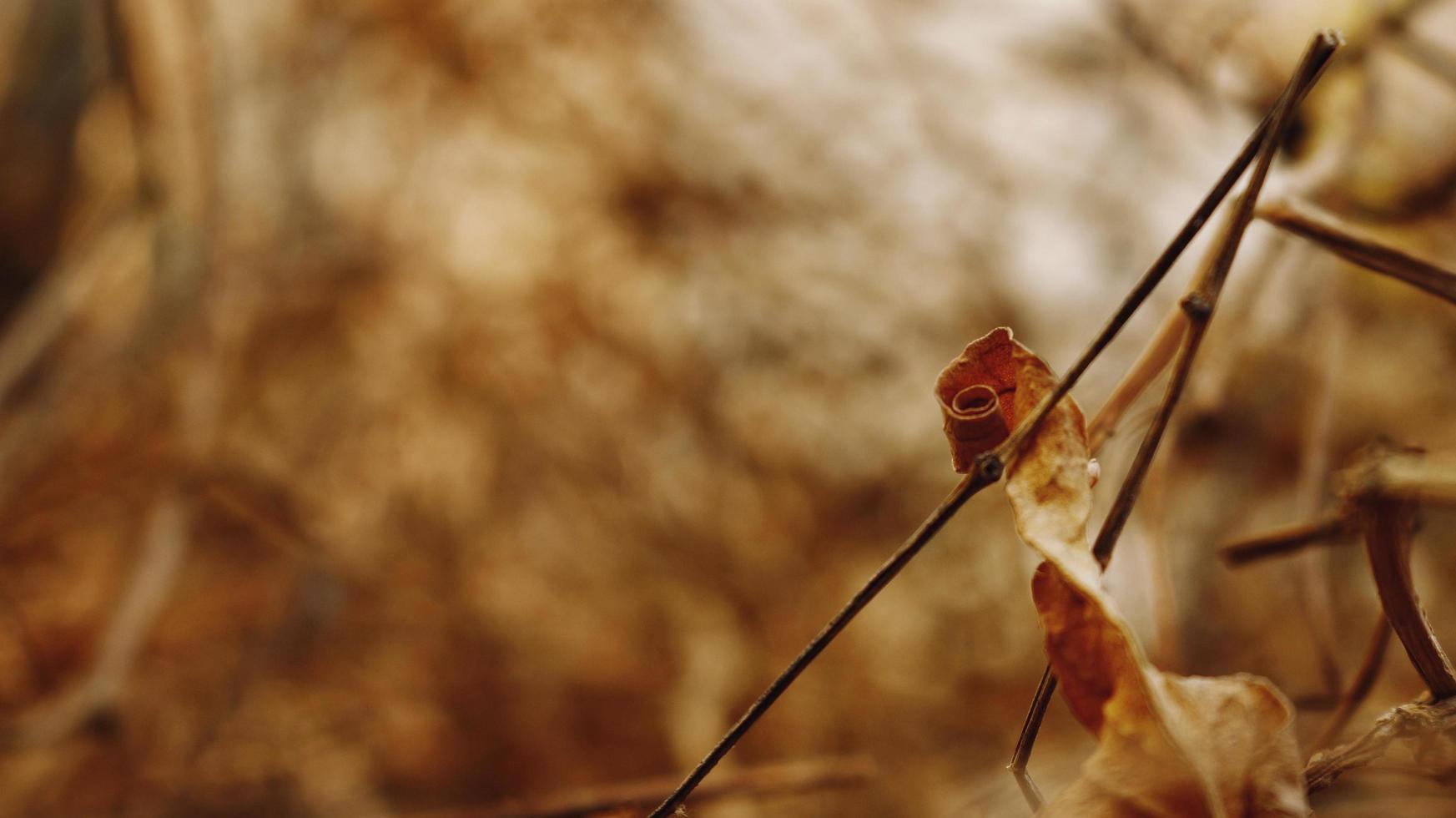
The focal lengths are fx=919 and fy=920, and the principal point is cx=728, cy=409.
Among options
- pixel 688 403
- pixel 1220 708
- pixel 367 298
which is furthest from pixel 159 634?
pixel 1220 708

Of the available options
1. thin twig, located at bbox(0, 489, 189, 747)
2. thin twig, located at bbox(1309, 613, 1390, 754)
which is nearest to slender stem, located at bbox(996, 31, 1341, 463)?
thin twig, located at bbox(1309, 613, 1390, 754)

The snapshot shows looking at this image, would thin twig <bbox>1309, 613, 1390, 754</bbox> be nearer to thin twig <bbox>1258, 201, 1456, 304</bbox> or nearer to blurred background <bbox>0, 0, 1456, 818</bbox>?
thin twig <bbox>1258, 201, 1456, 304</bbox>

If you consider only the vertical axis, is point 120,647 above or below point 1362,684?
below

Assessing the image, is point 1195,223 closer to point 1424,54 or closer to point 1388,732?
point 1388,732

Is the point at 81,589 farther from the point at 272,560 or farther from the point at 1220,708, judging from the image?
the point at 1220,708

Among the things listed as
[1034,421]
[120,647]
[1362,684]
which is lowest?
[120,647]

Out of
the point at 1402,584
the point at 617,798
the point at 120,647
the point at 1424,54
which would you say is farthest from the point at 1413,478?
the point at 120,647
